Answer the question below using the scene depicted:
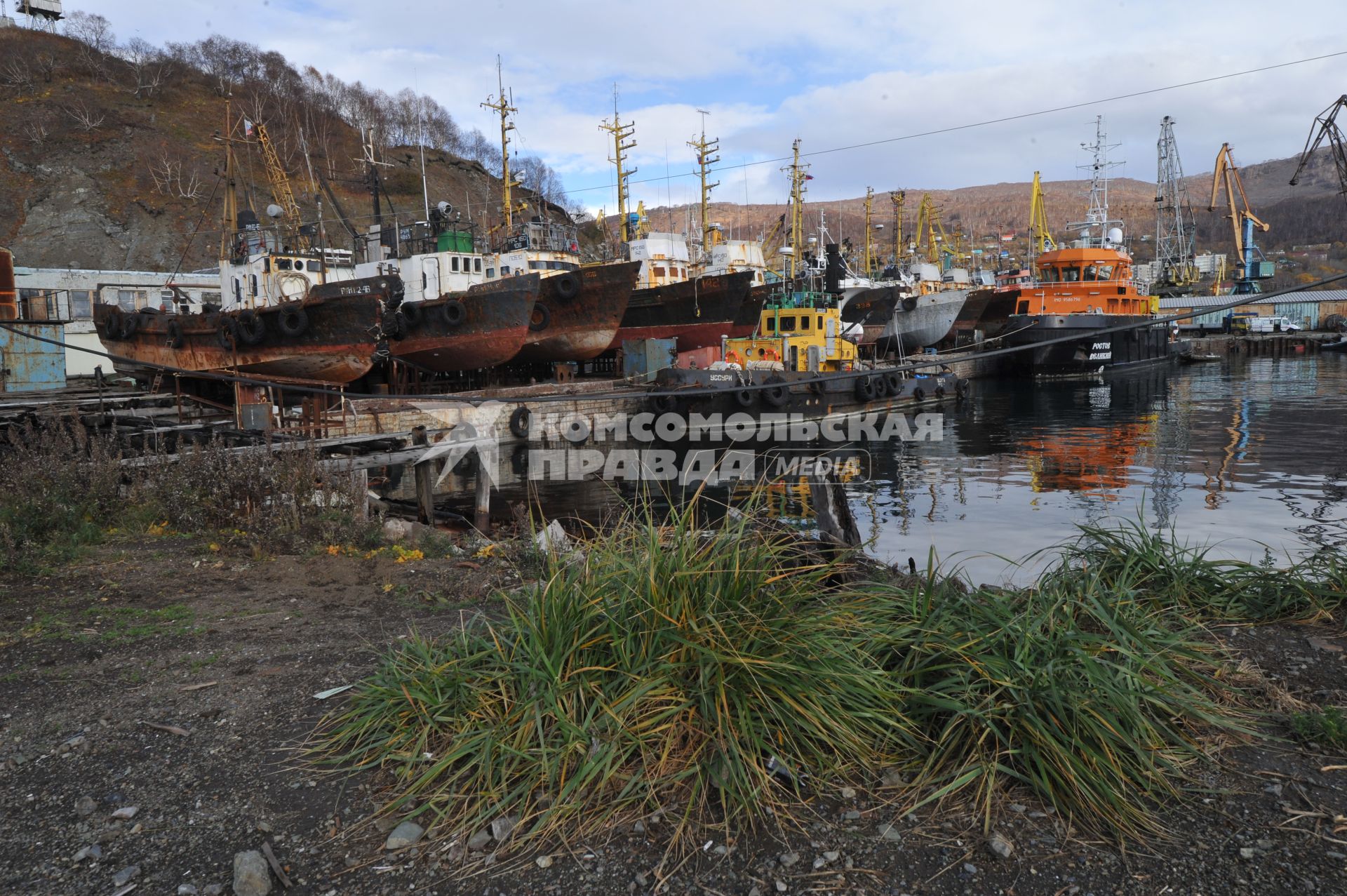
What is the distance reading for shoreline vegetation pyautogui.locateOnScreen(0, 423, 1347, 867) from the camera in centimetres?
244

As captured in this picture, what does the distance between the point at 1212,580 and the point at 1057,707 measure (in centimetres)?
266

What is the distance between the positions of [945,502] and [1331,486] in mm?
5465

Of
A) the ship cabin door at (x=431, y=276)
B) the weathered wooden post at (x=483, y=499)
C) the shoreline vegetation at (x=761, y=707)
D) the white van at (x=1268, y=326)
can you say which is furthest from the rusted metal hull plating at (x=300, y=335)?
the white van at (x=1268, y=326)

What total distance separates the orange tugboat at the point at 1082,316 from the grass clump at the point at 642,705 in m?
30.5

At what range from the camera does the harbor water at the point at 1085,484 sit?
9.04 metres

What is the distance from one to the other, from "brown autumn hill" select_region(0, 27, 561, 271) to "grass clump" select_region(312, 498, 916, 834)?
1298 inches

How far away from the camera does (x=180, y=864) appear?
2.22m

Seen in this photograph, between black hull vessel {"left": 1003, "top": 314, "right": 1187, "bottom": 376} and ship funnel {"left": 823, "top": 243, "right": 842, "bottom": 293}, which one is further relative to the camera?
black hull vessel {"left": 1003, "top": 314, "right": 1187, "bottom": 376}

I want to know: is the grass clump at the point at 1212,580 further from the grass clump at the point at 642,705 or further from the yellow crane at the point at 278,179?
the yellow crane at the point at 278,179

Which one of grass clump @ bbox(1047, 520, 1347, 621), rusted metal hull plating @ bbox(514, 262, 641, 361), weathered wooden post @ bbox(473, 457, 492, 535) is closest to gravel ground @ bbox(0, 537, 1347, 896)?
grass clump @ bbox(1047, 520, 1347, 621)

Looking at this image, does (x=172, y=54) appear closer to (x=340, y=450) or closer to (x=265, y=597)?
(x=340, y=450)

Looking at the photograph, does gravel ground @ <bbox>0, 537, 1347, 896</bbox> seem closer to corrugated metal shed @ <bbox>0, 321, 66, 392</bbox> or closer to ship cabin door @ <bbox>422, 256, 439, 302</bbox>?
corrugated metal shed @ <bbox>0, 321, 66, 392</bbox>

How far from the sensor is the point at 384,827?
2.39 m

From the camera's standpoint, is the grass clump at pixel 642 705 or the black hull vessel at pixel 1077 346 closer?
the grass clump at pixel 642 705
